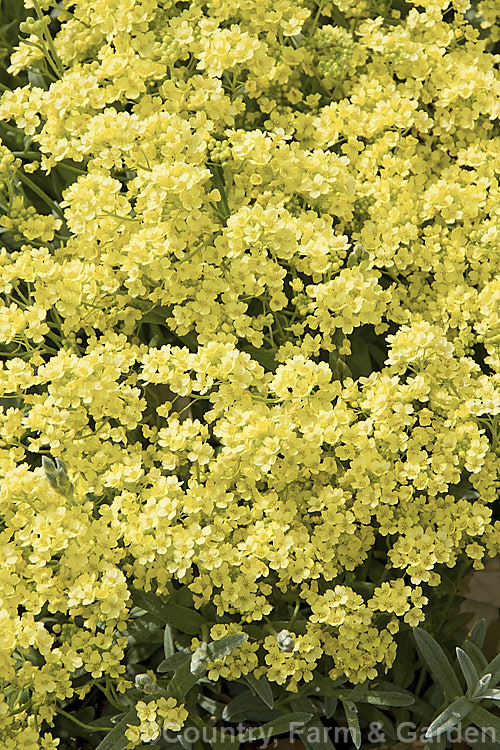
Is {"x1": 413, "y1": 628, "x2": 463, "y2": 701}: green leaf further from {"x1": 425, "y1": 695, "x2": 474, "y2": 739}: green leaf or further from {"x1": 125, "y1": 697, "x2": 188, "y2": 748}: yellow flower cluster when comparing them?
{"x1": 125, "y1": 697, "x2": 188, "y2": 748}: yellow flower cluster

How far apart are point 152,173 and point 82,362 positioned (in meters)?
0.43

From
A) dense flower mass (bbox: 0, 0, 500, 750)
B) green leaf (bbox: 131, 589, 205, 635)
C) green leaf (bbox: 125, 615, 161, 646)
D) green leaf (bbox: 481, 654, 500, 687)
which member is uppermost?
dense flower mass (bbox: 0, 0, 500, 750)

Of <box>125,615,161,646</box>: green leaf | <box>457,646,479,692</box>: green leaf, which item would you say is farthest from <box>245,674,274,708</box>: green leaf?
<box>457,646,479,692</box>: green leaf

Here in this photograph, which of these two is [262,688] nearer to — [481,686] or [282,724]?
[282,724]

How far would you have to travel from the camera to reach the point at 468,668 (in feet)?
5.88

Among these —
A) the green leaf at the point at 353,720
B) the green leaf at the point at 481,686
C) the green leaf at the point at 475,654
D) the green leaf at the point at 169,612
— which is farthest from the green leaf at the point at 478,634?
the green leaf at the point at 169,612

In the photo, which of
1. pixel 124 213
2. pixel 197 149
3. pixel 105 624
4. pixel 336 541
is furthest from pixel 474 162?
pixel 105 624

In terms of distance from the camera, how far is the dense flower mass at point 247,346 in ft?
5.73

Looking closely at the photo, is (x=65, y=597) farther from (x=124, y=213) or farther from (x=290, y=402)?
(x=124, y=213)

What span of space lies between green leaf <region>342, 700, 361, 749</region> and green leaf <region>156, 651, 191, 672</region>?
36 cm

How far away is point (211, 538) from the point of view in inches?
68.6

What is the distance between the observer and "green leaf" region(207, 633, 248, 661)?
1.72 metres

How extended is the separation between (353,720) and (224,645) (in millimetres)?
340

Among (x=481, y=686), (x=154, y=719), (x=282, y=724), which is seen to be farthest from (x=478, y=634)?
(x=154, y=719)
